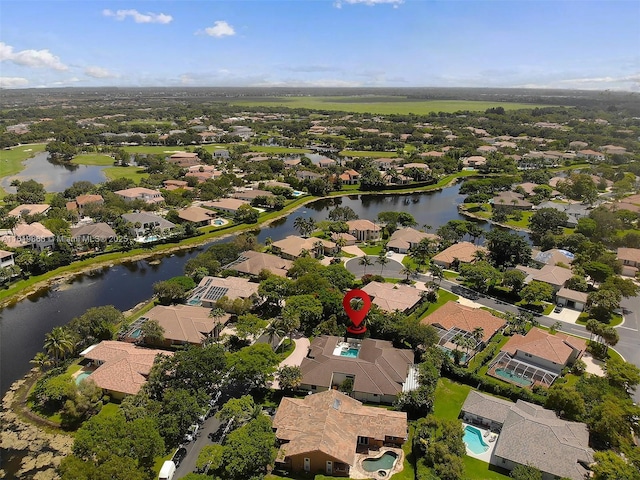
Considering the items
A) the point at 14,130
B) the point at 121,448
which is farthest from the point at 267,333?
the point at 14,130

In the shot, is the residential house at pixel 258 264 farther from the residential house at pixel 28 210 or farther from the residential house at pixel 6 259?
the residential house at pixel 28 210

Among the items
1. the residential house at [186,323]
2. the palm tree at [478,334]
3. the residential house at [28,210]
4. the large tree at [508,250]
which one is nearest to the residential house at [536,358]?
the palm tree at [478,334]

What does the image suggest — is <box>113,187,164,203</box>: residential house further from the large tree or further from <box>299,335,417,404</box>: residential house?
the large tree

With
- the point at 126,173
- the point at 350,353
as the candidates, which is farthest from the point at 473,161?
the point at 350,353

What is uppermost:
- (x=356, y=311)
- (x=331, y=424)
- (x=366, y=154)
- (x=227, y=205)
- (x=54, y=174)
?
(x=356, y=311)

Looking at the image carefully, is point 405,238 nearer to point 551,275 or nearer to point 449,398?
point 551,275

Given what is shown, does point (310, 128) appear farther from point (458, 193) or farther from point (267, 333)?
point (267, 333)
